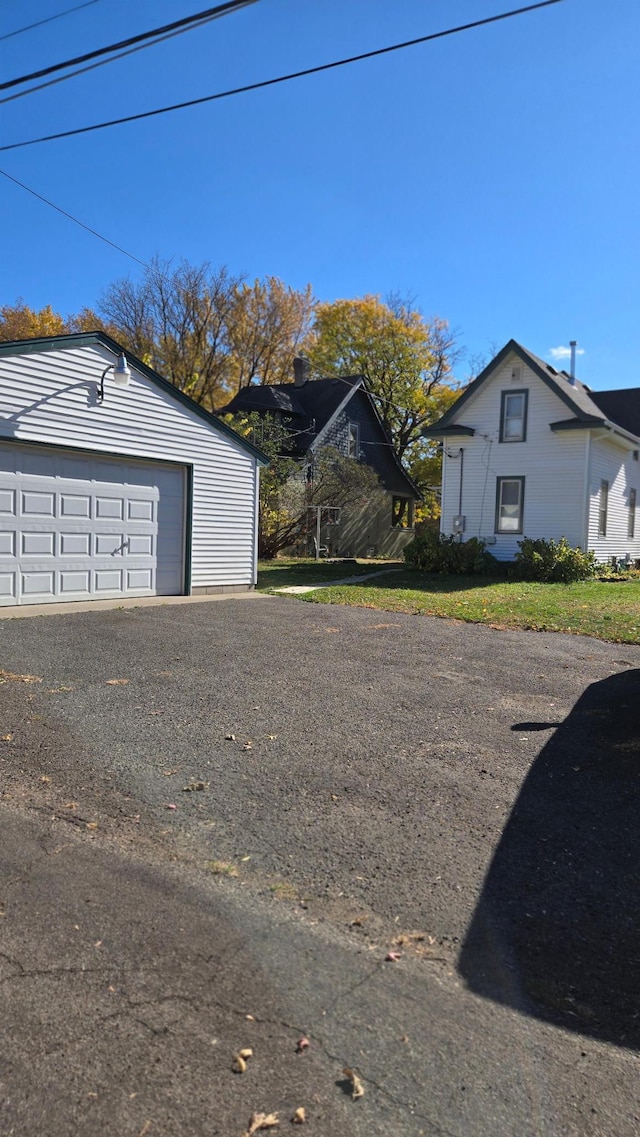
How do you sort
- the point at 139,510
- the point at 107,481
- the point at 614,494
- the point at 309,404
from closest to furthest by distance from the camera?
the point at 107,481 → the point at 139,510 → the point at 614,494 → the point at 309,404

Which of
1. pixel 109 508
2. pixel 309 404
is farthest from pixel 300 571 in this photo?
pixel 309 404

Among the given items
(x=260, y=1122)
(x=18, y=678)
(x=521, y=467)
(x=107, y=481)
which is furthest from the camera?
(x=521, y=467)

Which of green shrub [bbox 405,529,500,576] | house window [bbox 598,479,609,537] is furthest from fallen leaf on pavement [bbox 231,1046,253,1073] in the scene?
house window [bbox 598,479,609,537]

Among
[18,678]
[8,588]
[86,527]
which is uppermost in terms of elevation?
[86,527]

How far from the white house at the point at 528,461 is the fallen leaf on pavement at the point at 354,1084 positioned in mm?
18666

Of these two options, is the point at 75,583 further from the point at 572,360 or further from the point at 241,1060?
the point at 572,360

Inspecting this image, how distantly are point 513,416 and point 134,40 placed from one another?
15461 mm

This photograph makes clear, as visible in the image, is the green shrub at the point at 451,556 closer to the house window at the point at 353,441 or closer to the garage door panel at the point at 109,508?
the house window at the point at 353,441

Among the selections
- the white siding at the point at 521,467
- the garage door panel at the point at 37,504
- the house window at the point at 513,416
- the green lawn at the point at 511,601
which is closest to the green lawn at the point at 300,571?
the green lawn at the point at 511,601

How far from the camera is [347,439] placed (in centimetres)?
2928

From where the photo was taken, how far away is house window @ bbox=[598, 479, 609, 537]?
2044 centimetres

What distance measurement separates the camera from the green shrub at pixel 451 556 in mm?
19219

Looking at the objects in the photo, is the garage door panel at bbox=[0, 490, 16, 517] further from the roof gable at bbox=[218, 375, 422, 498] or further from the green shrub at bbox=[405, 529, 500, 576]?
the roof gable at bbox=[218, 375, 422, 498]

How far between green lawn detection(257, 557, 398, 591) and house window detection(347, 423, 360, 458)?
23.6ft
